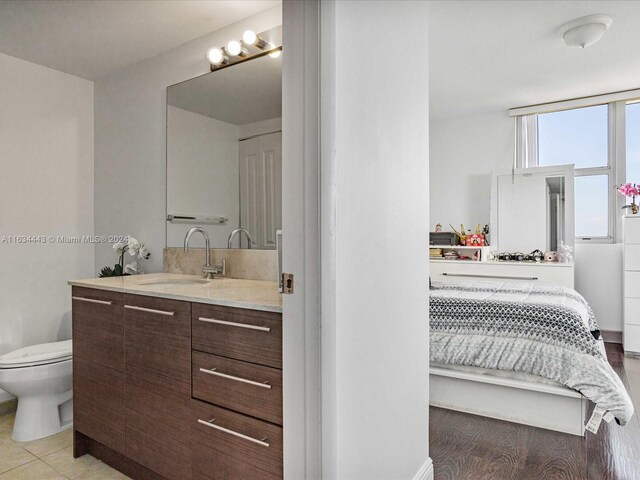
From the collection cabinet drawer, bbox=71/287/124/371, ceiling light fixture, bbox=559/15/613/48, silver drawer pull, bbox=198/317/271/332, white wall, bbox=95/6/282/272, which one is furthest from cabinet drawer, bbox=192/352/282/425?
ceiling light fixture, bbox=559/15/613/48

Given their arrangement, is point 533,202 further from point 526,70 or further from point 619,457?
point 619,457

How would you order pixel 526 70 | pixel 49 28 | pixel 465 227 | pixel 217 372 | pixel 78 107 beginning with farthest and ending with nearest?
pixel 465 227, pixel 526 70, pixel 78 107, pixel 49 28, pixel 217 372

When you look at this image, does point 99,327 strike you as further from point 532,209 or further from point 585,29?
point 532,209

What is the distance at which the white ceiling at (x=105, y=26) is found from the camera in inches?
88.6

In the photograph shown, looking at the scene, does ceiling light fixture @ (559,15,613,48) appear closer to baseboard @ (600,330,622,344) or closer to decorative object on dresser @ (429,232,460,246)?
decorative object on dresser @ (429,232,460,246)

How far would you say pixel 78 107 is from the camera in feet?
10.3

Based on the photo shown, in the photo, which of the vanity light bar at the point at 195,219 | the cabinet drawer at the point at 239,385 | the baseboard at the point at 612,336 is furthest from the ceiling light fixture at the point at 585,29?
the cabinet drawer at the point at 239,385

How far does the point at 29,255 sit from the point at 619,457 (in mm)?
3622

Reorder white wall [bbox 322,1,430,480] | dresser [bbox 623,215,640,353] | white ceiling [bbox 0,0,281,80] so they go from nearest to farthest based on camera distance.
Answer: white wall [bbox 322,1,430,480]
white ceiling [bbox 0,0,281,80]
dresser [bbox 623,215,640,353]

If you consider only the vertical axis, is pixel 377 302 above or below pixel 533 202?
below

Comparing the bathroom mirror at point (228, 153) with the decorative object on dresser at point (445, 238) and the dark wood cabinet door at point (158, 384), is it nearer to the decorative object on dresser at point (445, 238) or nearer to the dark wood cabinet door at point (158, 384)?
the dark wood cabinet door at point (158, 384)

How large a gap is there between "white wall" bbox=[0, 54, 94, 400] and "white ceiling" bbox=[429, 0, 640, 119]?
2653mm

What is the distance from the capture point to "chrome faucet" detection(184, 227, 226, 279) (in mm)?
2391

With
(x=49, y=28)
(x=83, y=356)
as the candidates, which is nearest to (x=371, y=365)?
(x=83, y=356)
